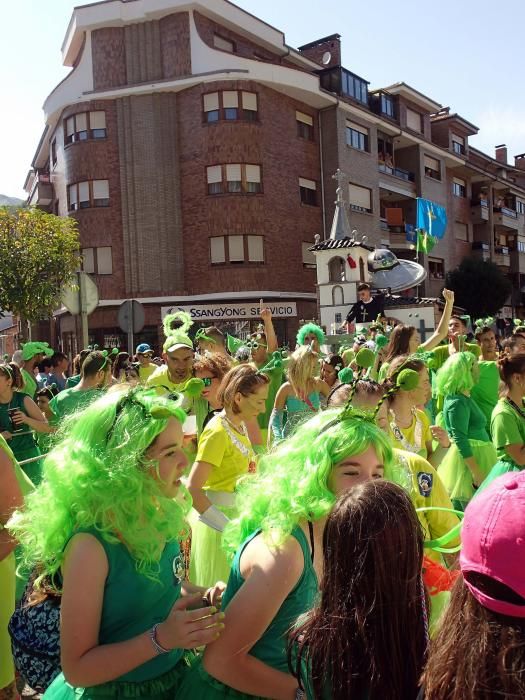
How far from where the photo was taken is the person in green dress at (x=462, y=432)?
4602mm

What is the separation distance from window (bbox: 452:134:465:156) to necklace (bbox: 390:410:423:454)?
1470 inches

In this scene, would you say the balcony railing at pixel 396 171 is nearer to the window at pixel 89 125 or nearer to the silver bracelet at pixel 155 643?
the window at pixel 89 125

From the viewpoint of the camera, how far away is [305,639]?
4.78ft

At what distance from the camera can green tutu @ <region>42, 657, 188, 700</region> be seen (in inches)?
72.6

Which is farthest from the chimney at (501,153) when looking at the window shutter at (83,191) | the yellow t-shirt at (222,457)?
the yellow t-shirt at (222,457)

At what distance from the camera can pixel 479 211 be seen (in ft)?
127

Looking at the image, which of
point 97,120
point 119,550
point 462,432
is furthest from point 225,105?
point 119,550

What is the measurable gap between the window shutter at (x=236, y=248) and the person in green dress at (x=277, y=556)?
929 inches

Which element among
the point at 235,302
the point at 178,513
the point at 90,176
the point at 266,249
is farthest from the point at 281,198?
the point at 178,513

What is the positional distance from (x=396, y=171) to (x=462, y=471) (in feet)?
95.2

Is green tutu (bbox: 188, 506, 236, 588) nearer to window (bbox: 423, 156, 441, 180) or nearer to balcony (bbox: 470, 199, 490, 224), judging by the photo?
window (bbox: 423, 156, 441, 180)

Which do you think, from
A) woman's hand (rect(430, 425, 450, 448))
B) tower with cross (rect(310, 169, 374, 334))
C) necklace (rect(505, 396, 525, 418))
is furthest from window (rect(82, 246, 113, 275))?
necklace (rect(505, 396, 525, 418))

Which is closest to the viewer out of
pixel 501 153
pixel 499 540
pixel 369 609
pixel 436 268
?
pixel 499 540

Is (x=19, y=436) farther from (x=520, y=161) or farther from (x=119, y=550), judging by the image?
(x=520, y=161)
